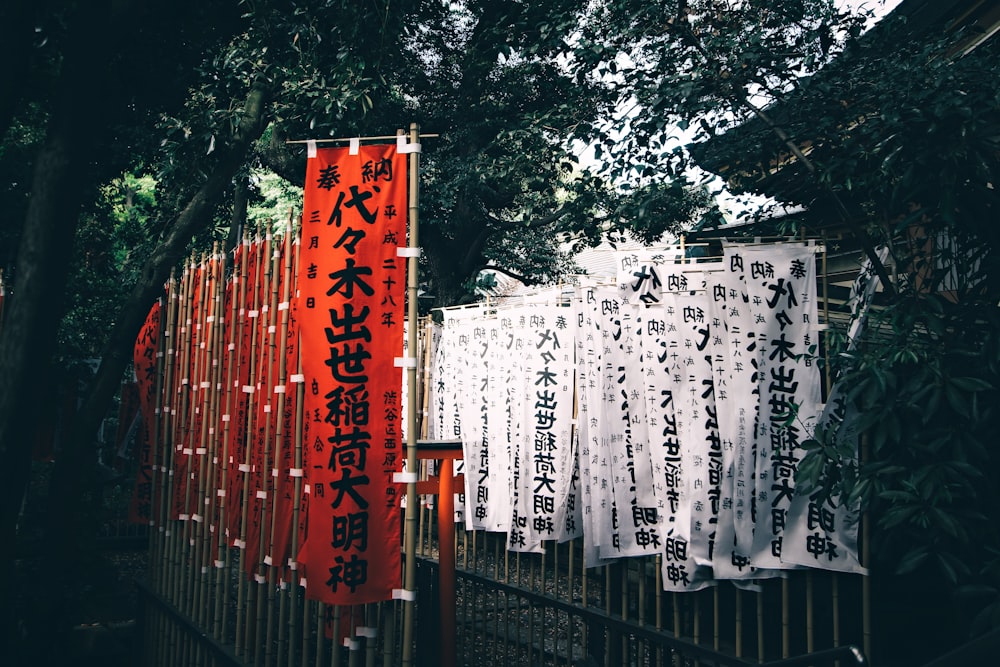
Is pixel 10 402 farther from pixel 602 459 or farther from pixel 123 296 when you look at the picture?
pixel 123 296

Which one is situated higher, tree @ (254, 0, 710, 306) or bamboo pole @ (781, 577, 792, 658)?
tree @ (254, 0, 710, 306)

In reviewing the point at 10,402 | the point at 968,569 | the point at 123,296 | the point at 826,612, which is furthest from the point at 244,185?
the point at 968,569

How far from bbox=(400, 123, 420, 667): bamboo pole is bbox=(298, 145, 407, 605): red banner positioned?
0.10 meters

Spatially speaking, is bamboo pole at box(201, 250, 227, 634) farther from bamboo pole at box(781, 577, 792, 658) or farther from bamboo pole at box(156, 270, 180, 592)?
bamboo pole at box(781, 577, 792, 658)

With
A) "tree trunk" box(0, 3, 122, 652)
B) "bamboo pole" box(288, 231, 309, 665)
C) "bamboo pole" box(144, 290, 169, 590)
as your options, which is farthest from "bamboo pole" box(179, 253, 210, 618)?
"tree trunk" box(0, 3, 122, 652)

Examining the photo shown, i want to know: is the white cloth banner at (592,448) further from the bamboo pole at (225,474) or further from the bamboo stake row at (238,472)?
the bamboo pole at (225,474)

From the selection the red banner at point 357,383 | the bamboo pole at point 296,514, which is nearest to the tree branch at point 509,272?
the bamboo pole at point 296,514

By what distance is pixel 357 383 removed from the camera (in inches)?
216

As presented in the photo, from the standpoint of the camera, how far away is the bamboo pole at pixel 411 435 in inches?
204

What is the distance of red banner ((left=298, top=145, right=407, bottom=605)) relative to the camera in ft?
17.7

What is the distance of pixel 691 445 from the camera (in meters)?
6.27

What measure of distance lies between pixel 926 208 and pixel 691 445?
A: 8.45ft

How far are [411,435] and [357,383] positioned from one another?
1.80 ft

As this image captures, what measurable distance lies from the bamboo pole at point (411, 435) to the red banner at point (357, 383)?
0.34ft
